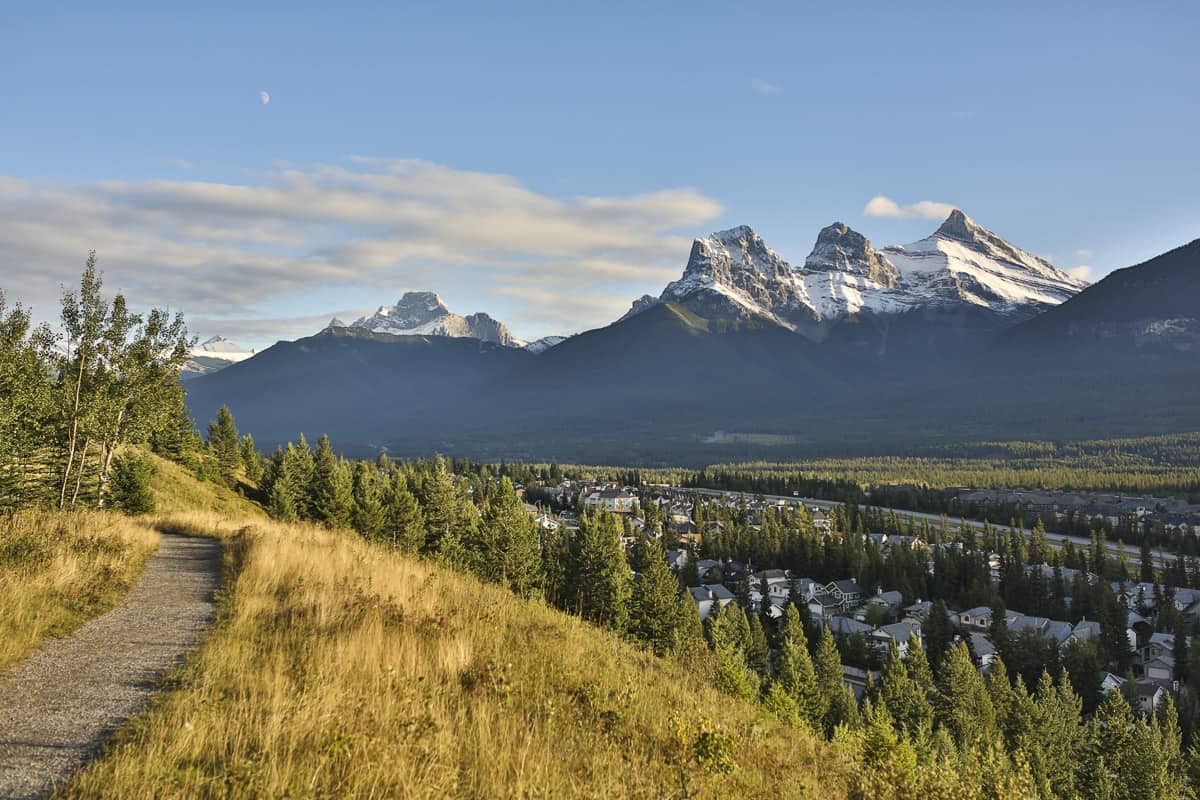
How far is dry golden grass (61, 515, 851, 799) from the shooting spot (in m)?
4.78

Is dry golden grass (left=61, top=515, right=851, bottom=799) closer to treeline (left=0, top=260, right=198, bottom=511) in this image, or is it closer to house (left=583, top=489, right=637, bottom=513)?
treeline (left=0, top=260, right=198, bottom=511)

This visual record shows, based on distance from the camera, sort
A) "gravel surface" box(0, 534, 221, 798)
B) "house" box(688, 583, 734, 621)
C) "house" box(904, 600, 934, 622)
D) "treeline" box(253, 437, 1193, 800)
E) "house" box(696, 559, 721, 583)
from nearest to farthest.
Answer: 1. "gravel surface" box(0, 534, 221, 798)
2. "treeline" box(253, 437, 1193, 800)
3. "house" box(688, 583, 734, 621)
4. "house" box(904, 600, 934, 622)
5. "house" box(696, 559, 721, 583)

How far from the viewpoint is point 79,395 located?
85.5 ft

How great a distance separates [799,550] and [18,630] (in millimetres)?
94006

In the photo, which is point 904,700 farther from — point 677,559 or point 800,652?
point 677,559

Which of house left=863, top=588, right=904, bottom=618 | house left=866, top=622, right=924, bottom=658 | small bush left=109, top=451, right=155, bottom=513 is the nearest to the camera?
small bush left=109, top=451, right=155, bottom=513

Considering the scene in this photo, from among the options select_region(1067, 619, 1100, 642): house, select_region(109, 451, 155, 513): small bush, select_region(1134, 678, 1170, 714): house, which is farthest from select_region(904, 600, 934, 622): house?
select_region(109, 451, 155, 513): small bush

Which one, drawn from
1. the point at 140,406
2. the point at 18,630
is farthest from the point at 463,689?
the point at 140,406

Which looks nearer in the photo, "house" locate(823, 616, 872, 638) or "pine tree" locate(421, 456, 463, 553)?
→ "pine tree" locate(421, 456, 463, 553)

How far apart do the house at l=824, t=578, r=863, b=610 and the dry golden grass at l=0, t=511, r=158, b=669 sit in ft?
265

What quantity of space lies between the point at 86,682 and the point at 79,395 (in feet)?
81.1

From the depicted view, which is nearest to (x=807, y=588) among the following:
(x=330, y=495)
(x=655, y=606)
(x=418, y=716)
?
(x=655, y=606)

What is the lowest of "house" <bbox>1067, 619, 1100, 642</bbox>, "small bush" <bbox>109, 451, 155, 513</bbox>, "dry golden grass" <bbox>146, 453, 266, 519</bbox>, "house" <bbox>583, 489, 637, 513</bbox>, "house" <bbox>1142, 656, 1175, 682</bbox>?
"house" <bbox>1142, 656, 1175, 682</bbox>

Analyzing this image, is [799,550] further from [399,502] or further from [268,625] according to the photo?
[268,625]
